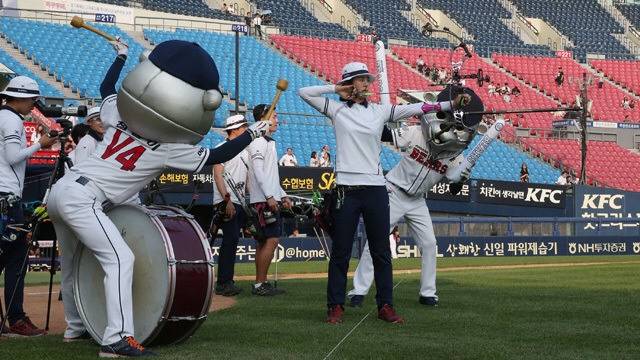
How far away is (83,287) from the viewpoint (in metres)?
8.51

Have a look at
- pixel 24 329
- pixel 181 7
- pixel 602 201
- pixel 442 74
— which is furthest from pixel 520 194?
pixel 24 329

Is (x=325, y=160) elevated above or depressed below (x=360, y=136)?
above

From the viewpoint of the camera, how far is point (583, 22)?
6147cm

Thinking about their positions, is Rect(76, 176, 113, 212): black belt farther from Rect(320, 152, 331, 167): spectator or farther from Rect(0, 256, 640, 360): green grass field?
Rect(320, 152, 331, 167): spectator

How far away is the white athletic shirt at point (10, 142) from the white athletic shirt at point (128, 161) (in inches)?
43.9

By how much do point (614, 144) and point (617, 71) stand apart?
10240mm

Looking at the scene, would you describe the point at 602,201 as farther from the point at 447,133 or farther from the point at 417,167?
the point at 447,133

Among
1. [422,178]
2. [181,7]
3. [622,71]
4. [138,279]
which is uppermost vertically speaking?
[181,7]

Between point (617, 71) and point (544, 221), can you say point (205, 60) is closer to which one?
point (544, 221)

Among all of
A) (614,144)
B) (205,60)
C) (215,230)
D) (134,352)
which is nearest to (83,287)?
(134,352)

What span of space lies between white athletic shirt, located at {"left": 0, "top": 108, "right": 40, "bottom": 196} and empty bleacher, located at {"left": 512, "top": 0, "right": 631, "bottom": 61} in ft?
166

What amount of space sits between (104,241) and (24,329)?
1764 mm

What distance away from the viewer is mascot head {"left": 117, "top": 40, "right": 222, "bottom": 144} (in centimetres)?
798

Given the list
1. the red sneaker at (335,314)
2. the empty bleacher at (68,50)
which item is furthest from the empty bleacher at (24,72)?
the red sneaker at (335,314)
